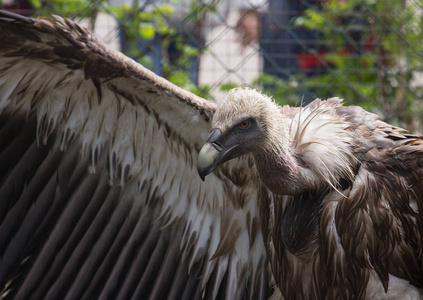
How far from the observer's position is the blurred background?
5.79 m

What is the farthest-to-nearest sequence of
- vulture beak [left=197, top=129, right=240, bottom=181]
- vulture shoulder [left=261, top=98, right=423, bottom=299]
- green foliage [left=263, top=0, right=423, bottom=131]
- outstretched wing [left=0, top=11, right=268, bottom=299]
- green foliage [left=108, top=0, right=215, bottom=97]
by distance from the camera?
green foliage [left=263, top=0, right=423, bottom=131], green foliage [left=108, top=0, right=215, bottom=97], outstretched wing [left=0, top=11, right=268, bottom=299], vulture shoulder [left=261, top=98, right=423, bottom=299], vulture beak [left=197, top=129, right=240, bottom=181]

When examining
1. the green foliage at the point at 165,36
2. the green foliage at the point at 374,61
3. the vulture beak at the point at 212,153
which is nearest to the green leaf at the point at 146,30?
the green foliage at the point at 165,36

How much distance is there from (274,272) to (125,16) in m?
3.20

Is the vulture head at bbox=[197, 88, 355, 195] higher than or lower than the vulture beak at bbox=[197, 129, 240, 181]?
higher

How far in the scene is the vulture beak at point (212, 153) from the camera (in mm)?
2670

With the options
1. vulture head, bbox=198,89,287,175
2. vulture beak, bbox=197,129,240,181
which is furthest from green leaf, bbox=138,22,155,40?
vulture beak, bbox=197,129,240,181

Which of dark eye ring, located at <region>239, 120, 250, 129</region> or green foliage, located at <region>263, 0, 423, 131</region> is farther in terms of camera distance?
green foliage, located at <region>263, 0, 423, 131</region>

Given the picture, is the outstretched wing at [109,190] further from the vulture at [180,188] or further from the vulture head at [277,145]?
the vulture head at [277,145]

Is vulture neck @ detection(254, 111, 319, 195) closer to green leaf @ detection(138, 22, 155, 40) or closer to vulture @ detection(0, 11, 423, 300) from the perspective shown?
vulture @ detection(0, 11, 423, 300)

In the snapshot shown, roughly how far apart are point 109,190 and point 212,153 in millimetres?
1018

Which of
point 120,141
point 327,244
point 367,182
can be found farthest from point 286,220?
point 120,141

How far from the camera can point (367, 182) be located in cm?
296

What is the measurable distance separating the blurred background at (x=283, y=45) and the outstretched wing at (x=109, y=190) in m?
2.06

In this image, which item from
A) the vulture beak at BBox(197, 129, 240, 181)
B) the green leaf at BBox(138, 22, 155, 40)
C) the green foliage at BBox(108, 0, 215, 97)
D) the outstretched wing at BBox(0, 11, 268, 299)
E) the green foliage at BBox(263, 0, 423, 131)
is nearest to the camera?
the vulture beak at BBox(197, 129, 240, 181)
